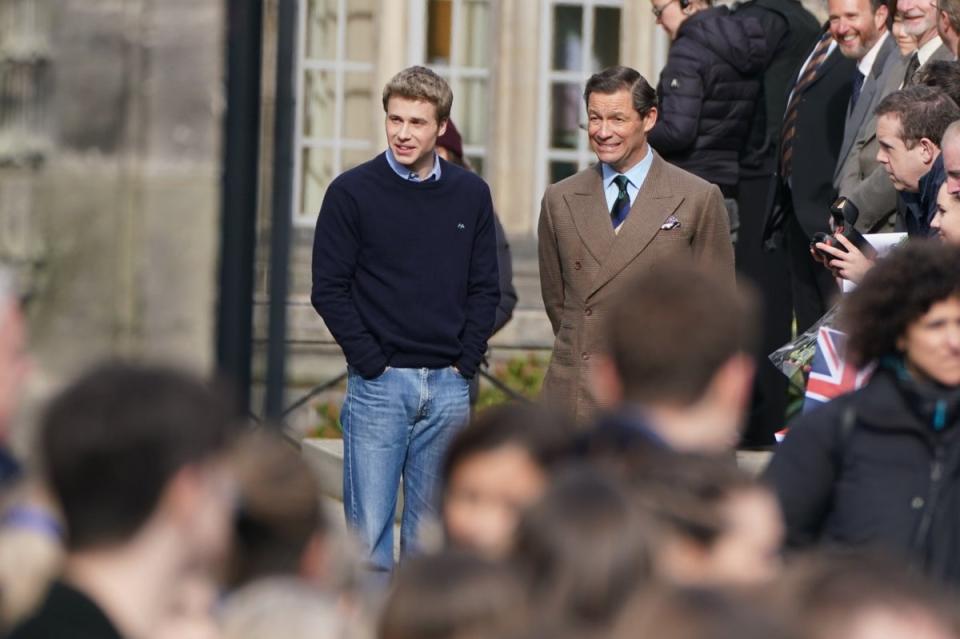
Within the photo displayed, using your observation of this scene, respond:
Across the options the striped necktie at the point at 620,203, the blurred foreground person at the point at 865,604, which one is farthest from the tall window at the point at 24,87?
the striped necktie at the point at 620,203

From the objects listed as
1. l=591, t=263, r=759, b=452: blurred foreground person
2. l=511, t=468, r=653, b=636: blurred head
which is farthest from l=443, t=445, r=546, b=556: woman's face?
l=511, t=468, r=653, b=636: blurred head

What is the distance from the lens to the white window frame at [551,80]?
39.4ft

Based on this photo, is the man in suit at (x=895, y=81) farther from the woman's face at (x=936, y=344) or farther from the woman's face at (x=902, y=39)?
the woman's face at (x=936, y=344)

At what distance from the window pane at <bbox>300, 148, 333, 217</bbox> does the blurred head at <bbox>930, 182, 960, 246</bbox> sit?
654 cm

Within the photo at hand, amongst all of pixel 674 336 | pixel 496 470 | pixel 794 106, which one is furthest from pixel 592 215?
pixel 674 336

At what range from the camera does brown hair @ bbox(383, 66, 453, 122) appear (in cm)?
712

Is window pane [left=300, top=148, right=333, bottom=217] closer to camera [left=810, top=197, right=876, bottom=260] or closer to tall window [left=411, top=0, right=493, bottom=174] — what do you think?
tall window [left=411, top=0, right=493, bottom=174]

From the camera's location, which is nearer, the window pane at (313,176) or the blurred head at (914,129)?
the blurred head at (914,129)

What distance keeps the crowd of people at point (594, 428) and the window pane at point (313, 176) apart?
3.84m

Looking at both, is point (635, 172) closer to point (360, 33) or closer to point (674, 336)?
point (674, 336)

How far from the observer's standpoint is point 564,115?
477 inches

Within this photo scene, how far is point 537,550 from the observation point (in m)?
2.97

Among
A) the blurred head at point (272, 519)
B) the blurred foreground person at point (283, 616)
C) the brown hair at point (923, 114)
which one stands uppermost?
the brown hair at point (923, 114)

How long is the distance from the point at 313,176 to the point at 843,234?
18.9ft
